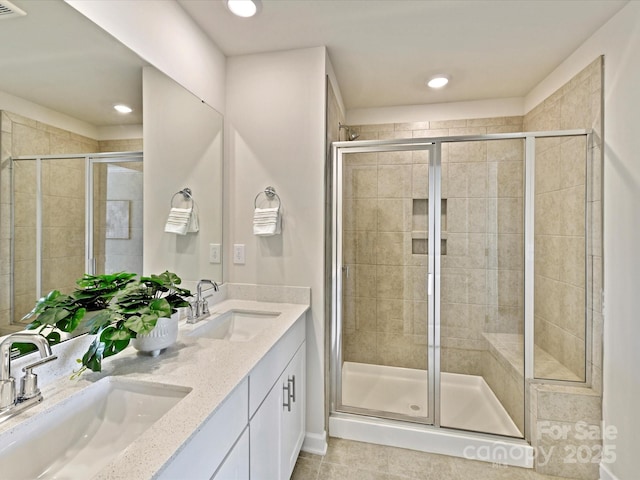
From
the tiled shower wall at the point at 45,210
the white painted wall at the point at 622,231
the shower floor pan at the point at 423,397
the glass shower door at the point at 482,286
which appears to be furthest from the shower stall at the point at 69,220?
the white painted wall at the point at 622,231

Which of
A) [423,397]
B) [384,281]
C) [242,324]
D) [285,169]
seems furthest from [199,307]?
[423,397]

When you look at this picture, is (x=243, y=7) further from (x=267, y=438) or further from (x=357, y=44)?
(x=267, y=438)

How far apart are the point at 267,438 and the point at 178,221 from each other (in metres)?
1.15

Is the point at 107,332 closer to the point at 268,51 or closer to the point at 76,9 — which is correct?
the point at 76,9

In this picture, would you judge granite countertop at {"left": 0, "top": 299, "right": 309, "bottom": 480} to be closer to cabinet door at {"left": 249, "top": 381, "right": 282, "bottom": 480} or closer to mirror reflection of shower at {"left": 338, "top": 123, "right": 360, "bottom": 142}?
cabinet door at {"left": 249, "top": 381, "right": 282, "bottom": 480}

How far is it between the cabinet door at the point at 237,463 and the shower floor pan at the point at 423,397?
1.20m

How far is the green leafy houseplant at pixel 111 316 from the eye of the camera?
0.92 meters

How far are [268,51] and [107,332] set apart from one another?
72.5 inches

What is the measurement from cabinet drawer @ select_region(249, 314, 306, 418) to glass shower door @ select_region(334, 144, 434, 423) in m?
0.56

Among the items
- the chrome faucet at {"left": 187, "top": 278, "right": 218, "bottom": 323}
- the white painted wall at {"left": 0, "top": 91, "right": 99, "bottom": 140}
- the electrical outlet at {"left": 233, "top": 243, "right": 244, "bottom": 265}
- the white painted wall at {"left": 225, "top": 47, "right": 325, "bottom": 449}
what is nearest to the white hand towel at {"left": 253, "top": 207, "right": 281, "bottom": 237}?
the white painted wall at {"left": 225, "top": 47, "right": 325, "bottom": 449}

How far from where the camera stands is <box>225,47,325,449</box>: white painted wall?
1.90m

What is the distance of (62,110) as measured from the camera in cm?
105

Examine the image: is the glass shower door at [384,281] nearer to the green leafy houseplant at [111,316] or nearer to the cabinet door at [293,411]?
the cabinet door at [293,411]

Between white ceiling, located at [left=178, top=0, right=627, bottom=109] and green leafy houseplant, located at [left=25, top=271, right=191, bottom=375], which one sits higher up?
white ceiling, located at [left=178, top=0, right=627, bottom=109]
